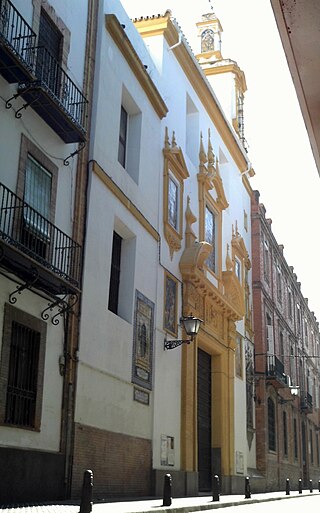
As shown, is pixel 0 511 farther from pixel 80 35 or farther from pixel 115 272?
pixel 80 35

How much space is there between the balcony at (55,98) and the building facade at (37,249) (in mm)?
20

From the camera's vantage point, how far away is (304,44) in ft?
12.3

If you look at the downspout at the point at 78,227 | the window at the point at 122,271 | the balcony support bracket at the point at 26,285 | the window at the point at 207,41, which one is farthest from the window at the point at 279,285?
the balcony support bracket at the point at 26,285

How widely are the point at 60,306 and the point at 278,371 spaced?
1917cm

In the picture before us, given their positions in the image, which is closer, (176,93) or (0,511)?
(0,511)

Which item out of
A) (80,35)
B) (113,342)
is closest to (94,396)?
(113,342)

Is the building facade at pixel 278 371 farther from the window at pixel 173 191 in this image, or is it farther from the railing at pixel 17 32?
the railing at pixel 17 32

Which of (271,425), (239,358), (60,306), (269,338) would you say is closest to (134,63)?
(60,306)

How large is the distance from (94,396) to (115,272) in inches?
137

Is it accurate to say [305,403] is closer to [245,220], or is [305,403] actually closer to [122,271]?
[245,220]

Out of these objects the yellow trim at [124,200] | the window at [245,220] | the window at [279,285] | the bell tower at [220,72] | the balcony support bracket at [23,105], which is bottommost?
the balcony support bracket at [23,105]

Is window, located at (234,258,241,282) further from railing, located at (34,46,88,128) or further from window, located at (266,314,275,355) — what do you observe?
railing, located at (34,46,88,128)

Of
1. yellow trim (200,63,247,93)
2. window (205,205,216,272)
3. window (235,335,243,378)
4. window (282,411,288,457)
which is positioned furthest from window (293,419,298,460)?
yellow trim (200,63,247,93)

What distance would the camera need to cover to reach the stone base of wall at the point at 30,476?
980cm
